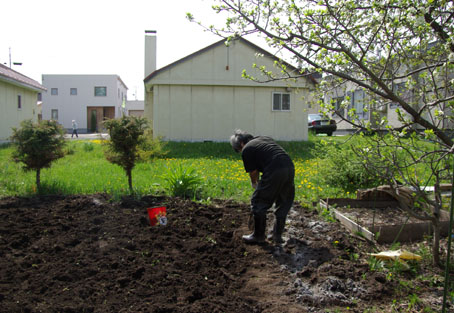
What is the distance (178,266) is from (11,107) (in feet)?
60.0

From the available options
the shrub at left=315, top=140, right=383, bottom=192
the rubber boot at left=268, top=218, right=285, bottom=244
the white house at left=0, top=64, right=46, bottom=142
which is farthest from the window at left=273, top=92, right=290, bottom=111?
the rubber boot at left=268, top=218, right=285, bottom=244

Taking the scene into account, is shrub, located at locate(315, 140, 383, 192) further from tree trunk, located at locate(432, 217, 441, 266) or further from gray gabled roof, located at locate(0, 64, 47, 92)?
gray gabled roof, located at locate(0, 64, 47, 92)

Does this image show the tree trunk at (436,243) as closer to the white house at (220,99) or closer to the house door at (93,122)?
the white house at (220,99)

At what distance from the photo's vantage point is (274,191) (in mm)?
4781

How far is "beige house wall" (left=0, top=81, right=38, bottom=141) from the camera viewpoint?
58.5 ft

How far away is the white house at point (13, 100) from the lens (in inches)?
700

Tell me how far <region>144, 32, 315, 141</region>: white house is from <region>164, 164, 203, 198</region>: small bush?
9952mm

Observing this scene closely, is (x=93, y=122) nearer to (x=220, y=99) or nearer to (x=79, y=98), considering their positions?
(x=79, y=98)

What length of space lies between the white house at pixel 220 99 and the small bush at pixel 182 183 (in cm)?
995

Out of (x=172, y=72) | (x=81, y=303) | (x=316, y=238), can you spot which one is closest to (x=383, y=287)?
(x=316, y=238)

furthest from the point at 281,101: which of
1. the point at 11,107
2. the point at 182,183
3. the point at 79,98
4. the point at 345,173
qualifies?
the point at 79,98

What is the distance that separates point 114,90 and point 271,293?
156 ft

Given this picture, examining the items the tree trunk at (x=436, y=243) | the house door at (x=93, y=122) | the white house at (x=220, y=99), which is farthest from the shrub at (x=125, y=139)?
the house door at (x=93, y=122)

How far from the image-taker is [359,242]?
4.91m
